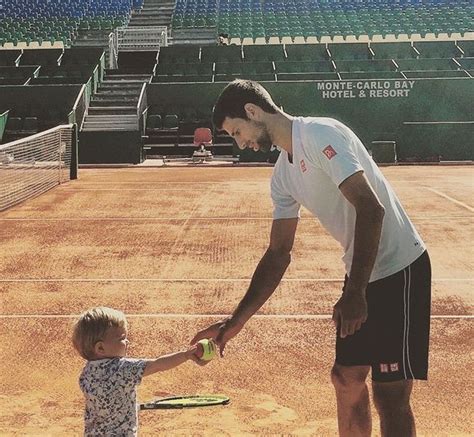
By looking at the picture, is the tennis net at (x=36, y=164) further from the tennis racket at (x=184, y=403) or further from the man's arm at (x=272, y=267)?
the man's arm at (x=272, y=267)

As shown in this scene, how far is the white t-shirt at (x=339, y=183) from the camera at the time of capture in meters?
2.99

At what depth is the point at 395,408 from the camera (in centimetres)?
321

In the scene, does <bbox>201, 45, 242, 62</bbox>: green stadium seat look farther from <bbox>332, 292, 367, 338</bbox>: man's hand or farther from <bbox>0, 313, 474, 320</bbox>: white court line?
<bbox>332, 292, 367, 338</bbox>: man's hand

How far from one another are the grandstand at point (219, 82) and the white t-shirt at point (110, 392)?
74.5ft

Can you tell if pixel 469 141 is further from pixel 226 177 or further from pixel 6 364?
pixel 6 364

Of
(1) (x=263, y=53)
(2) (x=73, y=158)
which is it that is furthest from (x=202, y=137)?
(2) (x=73, y=158)

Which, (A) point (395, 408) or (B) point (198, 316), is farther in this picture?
(B) point (198, 316)

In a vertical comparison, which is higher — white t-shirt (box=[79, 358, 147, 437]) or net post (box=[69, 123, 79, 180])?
net post (box=[69, 123, 79, 180])

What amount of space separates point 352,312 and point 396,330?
0.36 meters

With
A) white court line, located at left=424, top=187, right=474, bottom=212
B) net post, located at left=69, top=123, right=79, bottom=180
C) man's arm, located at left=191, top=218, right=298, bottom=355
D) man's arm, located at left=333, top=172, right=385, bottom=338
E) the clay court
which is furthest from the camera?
net post, located at left=69, top=123, right=79, bottom=180

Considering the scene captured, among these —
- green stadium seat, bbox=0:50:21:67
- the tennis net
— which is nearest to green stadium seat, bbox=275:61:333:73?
green stadium seat, bbox=0:50:21:67

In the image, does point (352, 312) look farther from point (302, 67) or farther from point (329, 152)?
point (302, 67)

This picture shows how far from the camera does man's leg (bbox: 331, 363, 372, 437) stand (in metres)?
3.39

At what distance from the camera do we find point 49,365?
5523 mm
